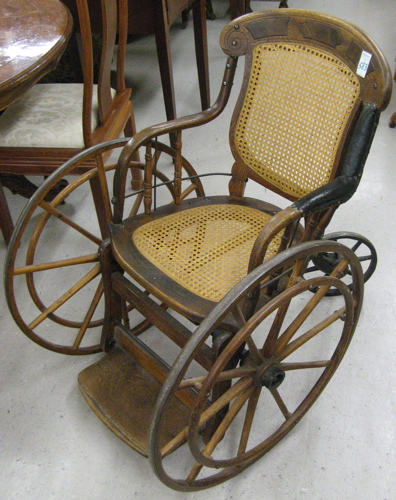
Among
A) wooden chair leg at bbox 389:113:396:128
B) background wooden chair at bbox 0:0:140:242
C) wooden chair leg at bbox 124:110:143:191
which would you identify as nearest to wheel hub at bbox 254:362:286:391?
background wooden chair at bbox 0:0:140:242

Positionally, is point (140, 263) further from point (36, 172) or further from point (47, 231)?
point (47, 231)

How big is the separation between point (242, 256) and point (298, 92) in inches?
16.7

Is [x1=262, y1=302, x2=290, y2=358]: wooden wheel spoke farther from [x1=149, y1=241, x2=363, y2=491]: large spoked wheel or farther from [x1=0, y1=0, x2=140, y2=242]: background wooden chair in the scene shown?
[x1=0, y1=0, x2=140, y2=242]: background wooden chair

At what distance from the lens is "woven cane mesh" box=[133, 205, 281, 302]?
1.12 m

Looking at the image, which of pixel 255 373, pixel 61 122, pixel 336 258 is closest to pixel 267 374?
pixel 255 373

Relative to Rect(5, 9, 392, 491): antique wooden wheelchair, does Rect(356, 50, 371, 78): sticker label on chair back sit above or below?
above

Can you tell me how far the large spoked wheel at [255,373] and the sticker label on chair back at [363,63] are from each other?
1.23 ft

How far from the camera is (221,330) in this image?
1016 millimetres

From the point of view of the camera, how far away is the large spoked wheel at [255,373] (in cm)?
87

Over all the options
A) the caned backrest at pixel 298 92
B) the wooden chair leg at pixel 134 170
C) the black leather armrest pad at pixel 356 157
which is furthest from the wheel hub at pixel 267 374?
the wooden chair leg at pixel 134 170

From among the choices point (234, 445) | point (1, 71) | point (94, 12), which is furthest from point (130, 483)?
point (94, 12)

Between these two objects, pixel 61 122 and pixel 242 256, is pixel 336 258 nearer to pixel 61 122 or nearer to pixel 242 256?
pixel 242 256

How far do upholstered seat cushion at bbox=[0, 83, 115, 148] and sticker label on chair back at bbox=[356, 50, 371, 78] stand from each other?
0.82 m

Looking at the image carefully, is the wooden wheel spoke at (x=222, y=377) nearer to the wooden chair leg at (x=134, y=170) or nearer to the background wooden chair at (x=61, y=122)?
the background wooden chair at (x=61, y=122)
